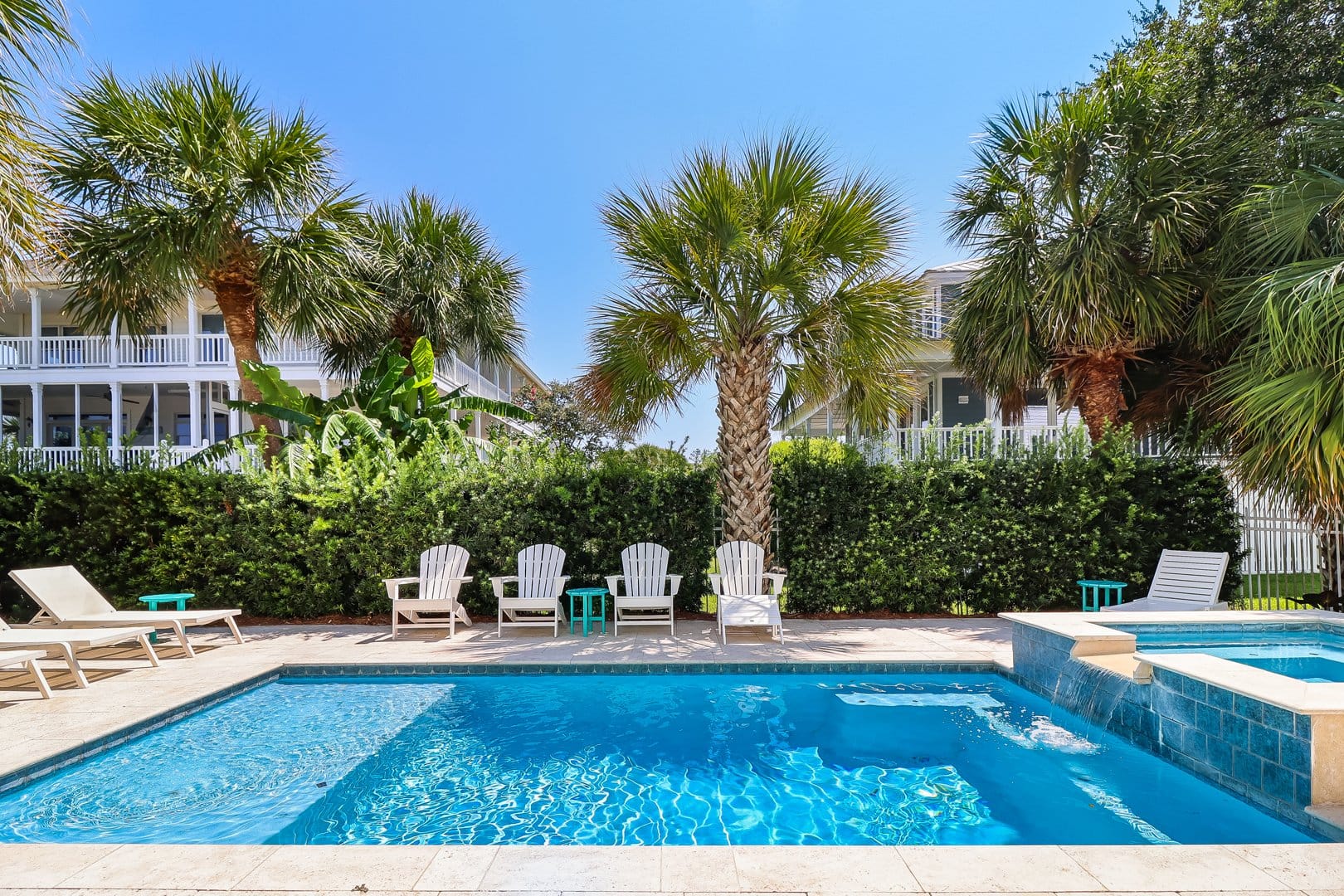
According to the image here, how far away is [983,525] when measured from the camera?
32.6 ft

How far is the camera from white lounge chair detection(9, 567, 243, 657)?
7.82 metres

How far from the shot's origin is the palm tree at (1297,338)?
23.8ft

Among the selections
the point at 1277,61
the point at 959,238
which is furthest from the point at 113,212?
the point at 1277,61

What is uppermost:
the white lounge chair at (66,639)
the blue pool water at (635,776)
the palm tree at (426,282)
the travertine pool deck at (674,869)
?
the palm tree at (426,282)

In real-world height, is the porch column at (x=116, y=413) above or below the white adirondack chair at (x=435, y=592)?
above

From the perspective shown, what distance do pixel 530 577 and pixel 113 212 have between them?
7555mm

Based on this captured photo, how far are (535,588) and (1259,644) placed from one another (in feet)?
25.5

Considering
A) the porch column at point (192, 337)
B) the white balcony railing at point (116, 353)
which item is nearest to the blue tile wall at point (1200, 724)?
the white balcony railing at point (116, 353)

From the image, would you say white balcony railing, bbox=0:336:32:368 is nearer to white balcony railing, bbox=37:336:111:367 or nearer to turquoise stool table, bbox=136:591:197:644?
white balcony railing, bbox=37:336:111:367

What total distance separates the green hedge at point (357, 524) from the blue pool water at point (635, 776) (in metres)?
3.39

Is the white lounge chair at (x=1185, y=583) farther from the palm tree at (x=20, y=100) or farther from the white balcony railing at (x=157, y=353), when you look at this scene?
the white balcony railing at (x=157, y=353)

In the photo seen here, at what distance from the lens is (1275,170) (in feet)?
30.0

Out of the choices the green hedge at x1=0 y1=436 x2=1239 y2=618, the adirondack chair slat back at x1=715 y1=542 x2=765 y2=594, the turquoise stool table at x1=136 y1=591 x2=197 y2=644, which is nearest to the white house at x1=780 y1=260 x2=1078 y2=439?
the green hedge at x1=0 y1=436 x2=1239 y2=618

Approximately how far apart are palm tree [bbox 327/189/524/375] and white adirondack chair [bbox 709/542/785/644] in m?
7.29
